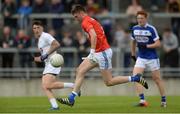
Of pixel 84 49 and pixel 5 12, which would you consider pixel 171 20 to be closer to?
pixel 84 49

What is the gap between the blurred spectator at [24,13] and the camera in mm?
26752

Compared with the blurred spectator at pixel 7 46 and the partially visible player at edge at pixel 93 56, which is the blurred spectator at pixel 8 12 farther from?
the partially visible player at edge at pixel 93 56

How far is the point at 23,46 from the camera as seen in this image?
86.7 feet

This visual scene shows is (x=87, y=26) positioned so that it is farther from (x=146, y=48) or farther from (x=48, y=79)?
(x=146, y=48)

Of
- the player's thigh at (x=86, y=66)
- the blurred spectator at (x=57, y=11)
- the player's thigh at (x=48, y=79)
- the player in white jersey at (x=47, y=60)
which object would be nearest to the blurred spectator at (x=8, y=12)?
the blurred spectator at (x=57, y=11)

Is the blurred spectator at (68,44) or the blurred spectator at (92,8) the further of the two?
the blurred spectator at (92,8)

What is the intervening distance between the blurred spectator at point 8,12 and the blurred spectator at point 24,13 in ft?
0.74

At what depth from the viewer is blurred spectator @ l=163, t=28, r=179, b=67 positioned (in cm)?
2589

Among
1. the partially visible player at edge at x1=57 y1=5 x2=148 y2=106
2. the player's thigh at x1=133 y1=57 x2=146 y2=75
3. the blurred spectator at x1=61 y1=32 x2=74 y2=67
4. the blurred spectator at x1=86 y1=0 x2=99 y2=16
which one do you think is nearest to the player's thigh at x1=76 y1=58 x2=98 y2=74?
the partially visible player at edge at x1=57 y1=5 x2=148 y2=106

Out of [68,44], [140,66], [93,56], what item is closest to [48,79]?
[93,56]

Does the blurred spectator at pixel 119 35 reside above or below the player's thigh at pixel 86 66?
below

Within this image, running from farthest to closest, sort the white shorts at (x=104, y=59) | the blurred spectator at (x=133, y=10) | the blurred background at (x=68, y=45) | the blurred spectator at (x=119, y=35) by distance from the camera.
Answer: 1. the blurred background at (x=68, y=45)
2. the blurred spectator at (x=119, y=35)
3. the blurred spectator at (x=133, y=10)
4. the white shorts at (x=104, y=59)

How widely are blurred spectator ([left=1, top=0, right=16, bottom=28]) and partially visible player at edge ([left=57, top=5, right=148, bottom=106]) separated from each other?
10.6 m

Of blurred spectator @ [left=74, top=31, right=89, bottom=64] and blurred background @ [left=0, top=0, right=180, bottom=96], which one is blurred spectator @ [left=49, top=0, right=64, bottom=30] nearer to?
blurred background @ [left=0, top=0, right=180, bottom=96]
